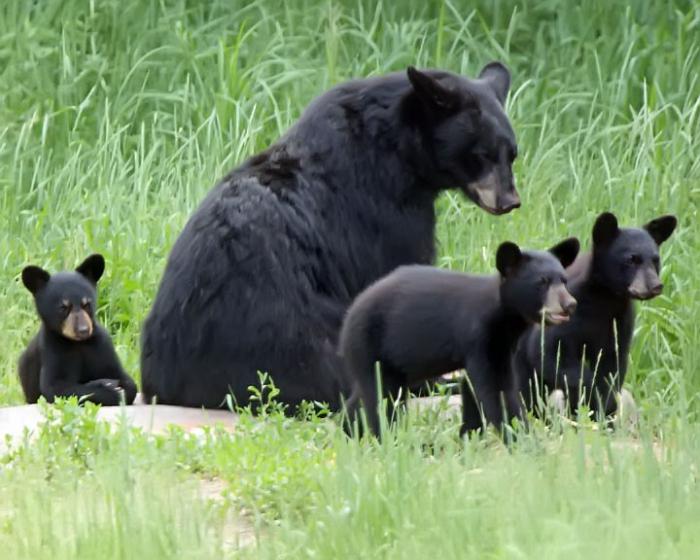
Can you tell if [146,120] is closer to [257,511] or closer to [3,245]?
[3,245]

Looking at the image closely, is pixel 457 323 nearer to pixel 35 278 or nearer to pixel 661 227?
pixel 661 227

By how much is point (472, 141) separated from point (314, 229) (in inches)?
31.6

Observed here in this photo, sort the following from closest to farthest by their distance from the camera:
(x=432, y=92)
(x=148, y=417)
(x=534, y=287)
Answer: (x=534, y=287) < (x=148, y=417) < (x=432, y=92)

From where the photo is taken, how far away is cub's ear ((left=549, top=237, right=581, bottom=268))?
6180 millimetres

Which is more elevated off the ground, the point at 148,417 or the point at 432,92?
the point at 432,92

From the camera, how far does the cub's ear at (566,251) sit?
6180 millimetres

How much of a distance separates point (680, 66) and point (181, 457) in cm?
567

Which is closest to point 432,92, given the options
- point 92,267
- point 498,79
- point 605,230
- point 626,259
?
point 498,79

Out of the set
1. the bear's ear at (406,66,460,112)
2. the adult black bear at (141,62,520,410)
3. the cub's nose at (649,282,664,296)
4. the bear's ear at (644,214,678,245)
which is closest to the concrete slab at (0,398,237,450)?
the adult black bear at (141,62,520,410)

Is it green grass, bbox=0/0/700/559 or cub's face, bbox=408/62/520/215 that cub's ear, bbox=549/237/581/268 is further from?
cub's face, bbox=408/62/520/215

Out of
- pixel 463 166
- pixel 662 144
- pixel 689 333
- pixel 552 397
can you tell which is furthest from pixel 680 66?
pixel 552 397

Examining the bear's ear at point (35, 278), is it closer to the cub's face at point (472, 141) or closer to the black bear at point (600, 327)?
the cub's face at point (472, 141)

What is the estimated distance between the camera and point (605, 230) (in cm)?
664

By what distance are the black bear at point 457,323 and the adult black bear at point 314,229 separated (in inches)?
29.5
